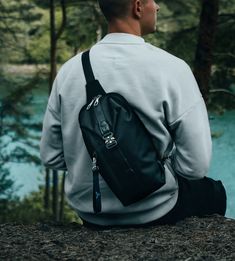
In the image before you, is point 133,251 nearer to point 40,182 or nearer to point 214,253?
point 214,253

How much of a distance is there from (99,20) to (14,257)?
584 inches

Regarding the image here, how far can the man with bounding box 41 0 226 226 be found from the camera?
317 centimetres

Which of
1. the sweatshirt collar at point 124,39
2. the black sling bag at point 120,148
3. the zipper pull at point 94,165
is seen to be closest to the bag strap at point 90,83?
the black sling bag at point 120,148

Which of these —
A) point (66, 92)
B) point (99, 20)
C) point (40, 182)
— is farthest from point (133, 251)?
point (40, 182)

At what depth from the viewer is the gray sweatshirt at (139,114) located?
3.16m

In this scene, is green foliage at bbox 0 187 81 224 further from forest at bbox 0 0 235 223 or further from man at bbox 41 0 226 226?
man at bbox 41 0 226 226

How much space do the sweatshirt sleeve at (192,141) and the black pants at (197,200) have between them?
176 mm

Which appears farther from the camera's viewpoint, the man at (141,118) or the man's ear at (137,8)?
the man's ear at (137,8)

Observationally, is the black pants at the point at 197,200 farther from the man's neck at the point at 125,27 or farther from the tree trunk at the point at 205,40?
the tree trunk at the point at 205,40

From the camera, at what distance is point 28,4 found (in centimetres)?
2230

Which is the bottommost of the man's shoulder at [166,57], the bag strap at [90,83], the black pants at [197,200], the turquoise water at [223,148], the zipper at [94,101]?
the turquoise water at [223,148]

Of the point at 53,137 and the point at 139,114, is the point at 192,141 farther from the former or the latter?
the point at 53,137

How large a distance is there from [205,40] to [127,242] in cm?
479

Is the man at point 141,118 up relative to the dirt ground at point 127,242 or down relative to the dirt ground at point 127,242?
up
